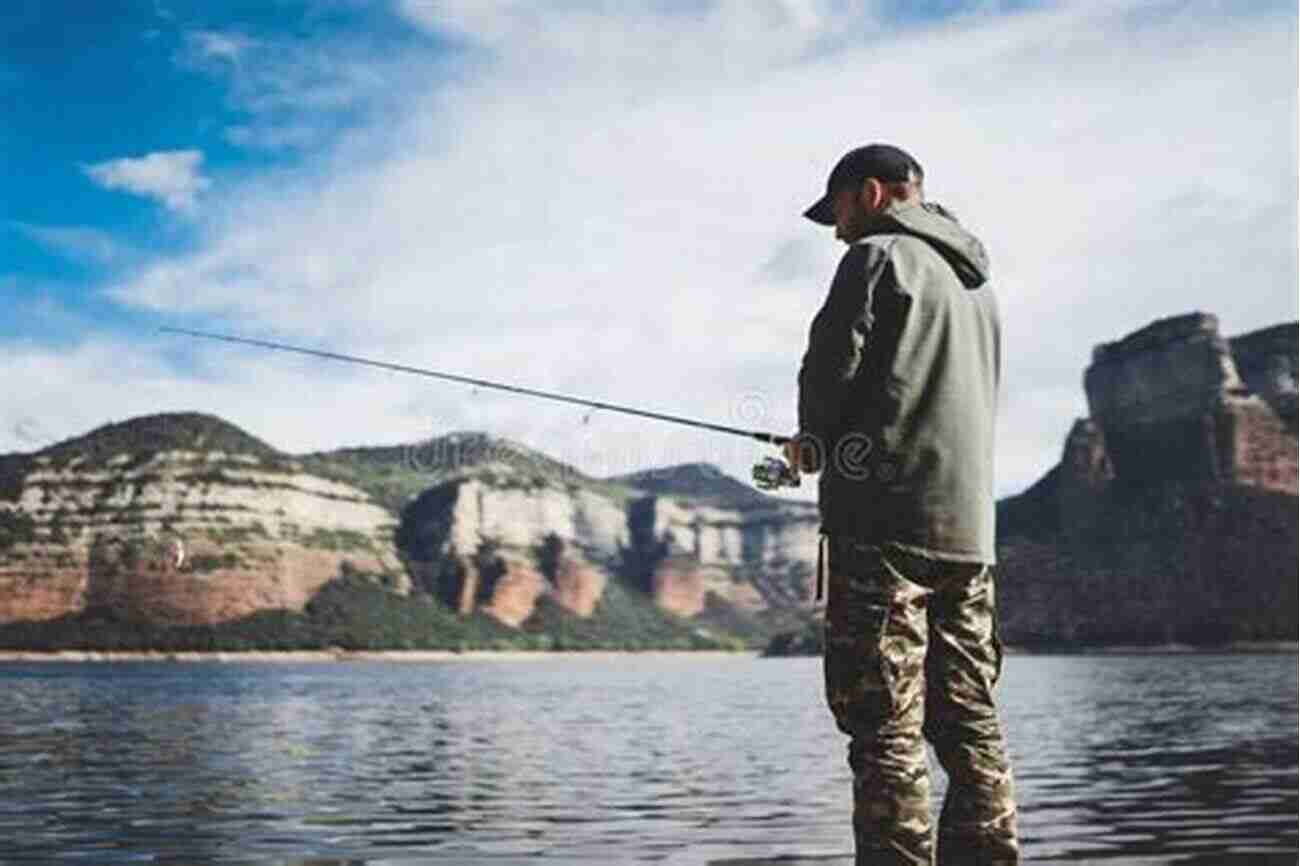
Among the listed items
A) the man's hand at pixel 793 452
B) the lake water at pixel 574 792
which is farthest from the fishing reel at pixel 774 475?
the lake water at pixel 574 792

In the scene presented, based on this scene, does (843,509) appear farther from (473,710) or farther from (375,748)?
(473,710)

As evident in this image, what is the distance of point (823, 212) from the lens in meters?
7.07

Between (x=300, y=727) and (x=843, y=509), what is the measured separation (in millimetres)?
32748

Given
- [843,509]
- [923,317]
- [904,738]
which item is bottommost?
[904,738]

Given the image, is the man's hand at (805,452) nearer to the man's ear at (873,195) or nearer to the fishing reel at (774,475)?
the fishing reel at (774,475)

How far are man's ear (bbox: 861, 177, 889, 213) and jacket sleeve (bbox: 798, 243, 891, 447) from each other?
501 millimetres

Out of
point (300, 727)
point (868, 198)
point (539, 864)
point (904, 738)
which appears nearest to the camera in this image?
point (904, 738)

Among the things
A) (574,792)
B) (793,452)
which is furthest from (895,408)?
(574,792)

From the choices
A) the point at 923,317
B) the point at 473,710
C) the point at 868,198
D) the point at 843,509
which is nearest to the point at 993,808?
the point at 843,509

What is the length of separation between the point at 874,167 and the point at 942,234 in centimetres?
45

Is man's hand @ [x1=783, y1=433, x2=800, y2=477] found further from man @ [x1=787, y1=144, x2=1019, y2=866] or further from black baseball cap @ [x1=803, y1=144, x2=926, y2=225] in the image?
black baseball cap @ [x1=803, y1=144, x2=926, y2=225]

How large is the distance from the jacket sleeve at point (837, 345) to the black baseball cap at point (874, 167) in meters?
0.61

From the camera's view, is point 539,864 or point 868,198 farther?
point 539,864

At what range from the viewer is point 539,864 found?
1089 centimetres
